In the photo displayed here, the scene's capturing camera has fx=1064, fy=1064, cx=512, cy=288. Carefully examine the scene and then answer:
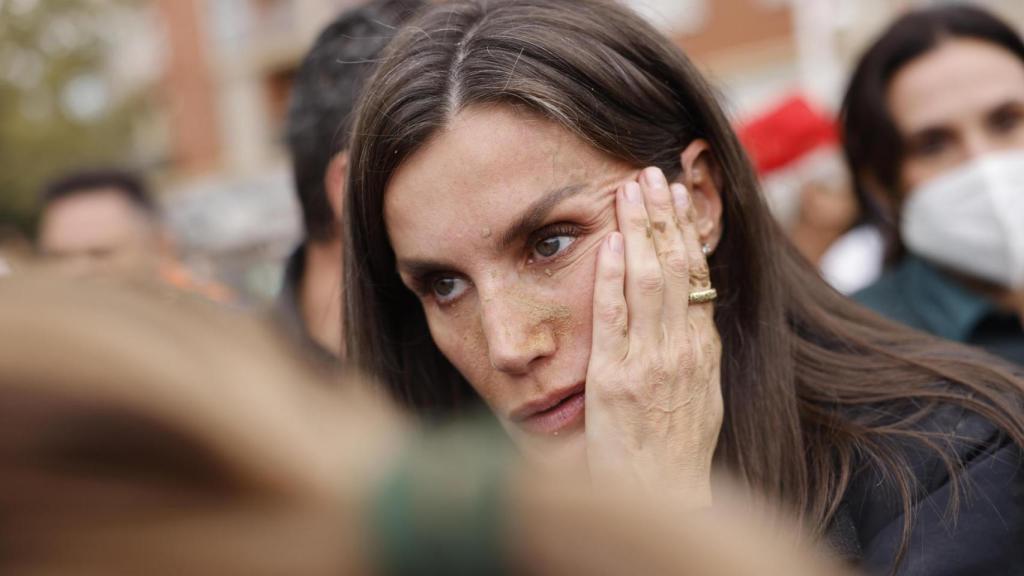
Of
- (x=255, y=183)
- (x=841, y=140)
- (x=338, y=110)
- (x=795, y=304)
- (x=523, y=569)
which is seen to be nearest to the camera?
(x=523, y=569)

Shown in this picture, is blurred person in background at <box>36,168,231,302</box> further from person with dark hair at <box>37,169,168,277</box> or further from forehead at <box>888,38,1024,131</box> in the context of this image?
forehead at <box>888,38,1024,131</box>

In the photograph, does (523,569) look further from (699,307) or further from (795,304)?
(795,304)

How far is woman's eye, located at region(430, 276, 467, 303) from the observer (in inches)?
81.7

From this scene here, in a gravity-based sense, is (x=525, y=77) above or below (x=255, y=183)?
below

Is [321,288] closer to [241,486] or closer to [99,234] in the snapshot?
[241,486]

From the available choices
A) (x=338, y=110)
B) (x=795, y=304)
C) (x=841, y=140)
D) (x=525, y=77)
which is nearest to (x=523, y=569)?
(x=525, y=77)

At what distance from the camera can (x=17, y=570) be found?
68 cm

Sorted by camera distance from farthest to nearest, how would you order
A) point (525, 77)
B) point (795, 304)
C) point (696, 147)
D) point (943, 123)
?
point (943, 123) → point (795, 304) → point (696, 147) → point (525, 77)

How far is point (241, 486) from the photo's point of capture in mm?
639

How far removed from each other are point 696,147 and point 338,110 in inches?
50.7

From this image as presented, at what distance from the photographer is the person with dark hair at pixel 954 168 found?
3363mm

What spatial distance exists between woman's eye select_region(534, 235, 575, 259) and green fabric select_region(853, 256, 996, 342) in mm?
1598

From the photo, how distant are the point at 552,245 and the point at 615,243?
12 centimetres

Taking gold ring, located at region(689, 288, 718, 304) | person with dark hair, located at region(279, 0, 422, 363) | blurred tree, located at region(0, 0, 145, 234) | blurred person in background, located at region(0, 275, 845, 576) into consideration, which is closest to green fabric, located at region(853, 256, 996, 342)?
gold ring, located at region(689, 288, 718, 304)
